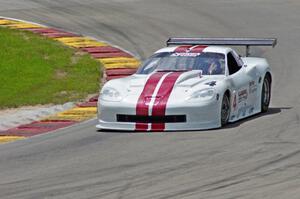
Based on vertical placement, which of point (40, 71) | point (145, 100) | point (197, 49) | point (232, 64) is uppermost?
point (197, 49)

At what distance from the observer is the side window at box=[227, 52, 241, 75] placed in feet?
56.7

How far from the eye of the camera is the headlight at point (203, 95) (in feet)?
52.2

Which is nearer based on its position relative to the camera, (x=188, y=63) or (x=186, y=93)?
(x=186, y=93)

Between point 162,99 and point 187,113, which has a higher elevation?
point 162,99

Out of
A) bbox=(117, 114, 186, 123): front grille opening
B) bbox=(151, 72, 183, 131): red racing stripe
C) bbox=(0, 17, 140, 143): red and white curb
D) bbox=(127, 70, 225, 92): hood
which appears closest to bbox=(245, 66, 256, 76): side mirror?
bbox=(127, 70, 225, 92): hood

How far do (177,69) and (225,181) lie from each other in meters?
5.50

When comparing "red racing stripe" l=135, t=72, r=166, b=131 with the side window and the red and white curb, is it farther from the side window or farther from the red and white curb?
the red and white curb

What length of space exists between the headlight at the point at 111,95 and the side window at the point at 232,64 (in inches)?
79.9

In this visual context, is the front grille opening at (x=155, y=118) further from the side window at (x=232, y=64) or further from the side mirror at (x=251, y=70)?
the side mirror at (x=251, y=70)

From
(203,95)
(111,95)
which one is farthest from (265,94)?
(111,95)

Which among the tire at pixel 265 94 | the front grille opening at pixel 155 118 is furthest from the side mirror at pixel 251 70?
the front grille opening at pixel 155 118

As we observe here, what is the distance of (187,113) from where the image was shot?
15.8 metres

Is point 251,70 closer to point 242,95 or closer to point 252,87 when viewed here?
point 252,87

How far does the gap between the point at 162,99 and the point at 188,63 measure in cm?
149
